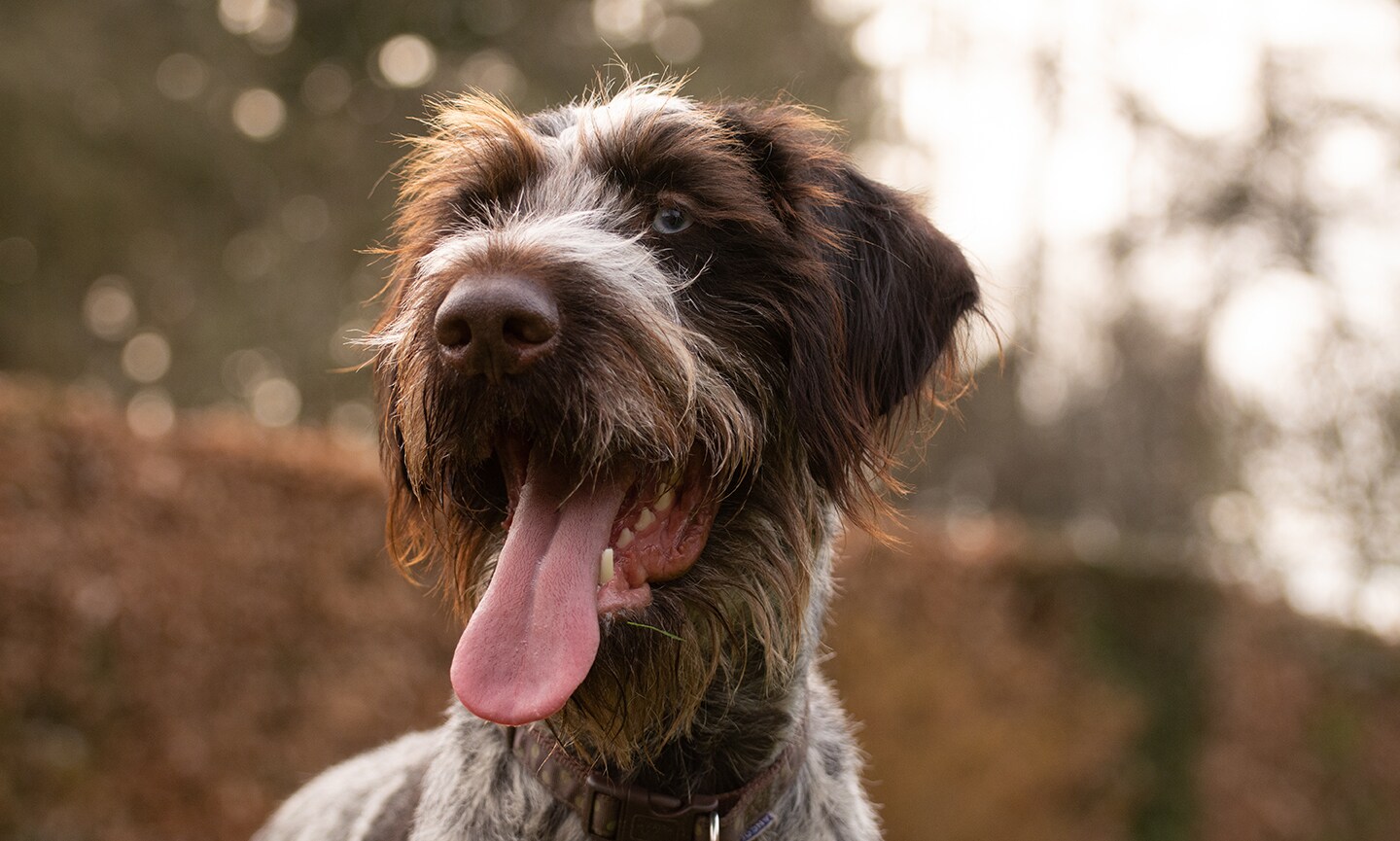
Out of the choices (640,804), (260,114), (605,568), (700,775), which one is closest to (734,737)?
(700,775)

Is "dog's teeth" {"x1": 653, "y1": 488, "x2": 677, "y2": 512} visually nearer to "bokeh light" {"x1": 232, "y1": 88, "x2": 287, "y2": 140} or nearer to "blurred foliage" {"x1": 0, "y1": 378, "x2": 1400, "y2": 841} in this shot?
"blurred foliage" {"x1": 0, "y1": 378, "x2": 1400, "y2": 841}

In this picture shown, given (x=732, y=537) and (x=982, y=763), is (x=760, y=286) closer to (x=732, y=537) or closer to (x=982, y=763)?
(x=732, y=537)

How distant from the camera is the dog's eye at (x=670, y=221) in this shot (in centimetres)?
262

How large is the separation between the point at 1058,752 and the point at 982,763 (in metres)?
0.91

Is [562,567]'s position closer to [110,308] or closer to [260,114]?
[260,114]

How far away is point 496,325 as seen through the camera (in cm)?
218

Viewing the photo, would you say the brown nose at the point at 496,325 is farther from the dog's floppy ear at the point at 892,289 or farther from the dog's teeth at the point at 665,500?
the dog's floppy ear at the point at 892,289

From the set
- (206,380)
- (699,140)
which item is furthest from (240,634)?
(206,380)

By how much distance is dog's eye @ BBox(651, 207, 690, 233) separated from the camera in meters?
2.62

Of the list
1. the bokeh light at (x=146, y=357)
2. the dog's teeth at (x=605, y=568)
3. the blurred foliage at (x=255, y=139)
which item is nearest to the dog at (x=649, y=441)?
the dog's teeth at (x=605, y=568)

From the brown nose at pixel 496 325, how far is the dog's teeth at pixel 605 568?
449 mm

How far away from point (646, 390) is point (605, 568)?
15.2 inches

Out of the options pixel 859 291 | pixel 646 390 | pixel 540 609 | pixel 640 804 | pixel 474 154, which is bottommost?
pixel 640 804

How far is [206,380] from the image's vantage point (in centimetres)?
1664
